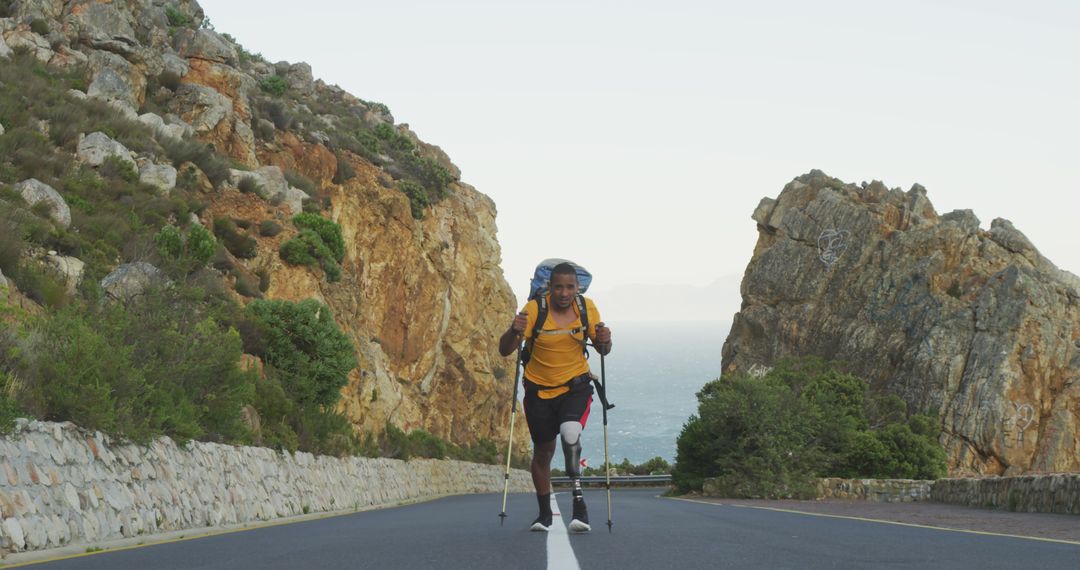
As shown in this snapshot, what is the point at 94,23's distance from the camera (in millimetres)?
41438

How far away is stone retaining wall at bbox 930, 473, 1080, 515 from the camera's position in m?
17.1

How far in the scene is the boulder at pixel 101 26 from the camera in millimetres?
40344

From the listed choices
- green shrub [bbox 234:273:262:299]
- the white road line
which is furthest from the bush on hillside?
the white road line

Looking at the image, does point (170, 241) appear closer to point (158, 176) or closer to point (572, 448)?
point (158, 176)

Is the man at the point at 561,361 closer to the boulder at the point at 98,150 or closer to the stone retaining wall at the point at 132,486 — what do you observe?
the stone retaining wall at the point at 132,486

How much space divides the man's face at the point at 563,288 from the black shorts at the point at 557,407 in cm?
77

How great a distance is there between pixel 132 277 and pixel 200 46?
27.5 meters

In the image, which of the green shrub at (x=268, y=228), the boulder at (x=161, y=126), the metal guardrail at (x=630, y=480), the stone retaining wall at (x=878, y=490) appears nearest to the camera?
the stone retaining wall at (x=878, y=490)

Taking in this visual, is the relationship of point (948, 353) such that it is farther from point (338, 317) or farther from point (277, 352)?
point (277, 352)

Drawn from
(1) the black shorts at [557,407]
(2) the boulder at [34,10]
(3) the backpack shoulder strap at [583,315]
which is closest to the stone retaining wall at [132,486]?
(1) the black shorts at [557,407]

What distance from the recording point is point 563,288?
941cm

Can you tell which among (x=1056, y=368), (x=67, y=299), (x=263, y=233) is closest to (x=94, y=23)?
(x=263, y=233)

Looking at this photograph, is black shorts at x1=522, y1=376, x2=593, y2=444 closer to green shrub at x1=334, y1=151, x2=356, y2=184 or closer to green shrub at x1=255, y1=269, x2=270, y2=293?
green shrub at x1=255, y1=269, x2=270, y2=293

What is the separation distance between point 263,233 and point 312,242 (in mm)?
1921
